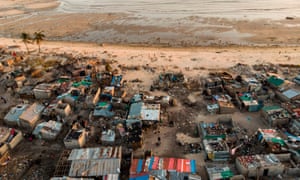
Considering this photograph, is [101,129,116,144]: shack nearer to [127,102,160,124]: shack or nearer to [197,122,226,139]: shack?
[127,102,160,124]: shack

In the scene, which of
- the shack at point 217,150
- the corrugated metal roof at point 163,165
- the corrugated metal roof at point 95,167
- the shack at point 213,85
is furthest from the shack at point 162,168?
the shack at point 213,85

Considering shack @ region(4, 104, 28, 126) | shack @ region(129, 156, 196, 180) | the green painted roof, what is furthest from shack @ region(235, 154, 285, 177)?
shack @ region(4, 104, 28, 126)

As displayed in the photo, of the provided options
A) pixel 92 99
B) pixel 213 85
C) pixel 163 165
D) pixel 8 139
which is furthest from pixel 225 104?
pixel 8 139

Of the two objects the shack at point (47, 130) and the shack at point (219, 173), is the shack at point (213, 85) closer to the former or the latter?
the shack at point (219, 173)

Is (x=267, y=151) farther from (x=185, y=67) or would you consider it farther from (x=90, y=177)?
(x=185, y=67)

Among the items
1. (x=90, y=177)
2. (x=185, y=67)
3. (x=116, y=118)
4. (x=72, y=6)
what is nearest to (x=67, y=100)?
(x=116, y=118)
